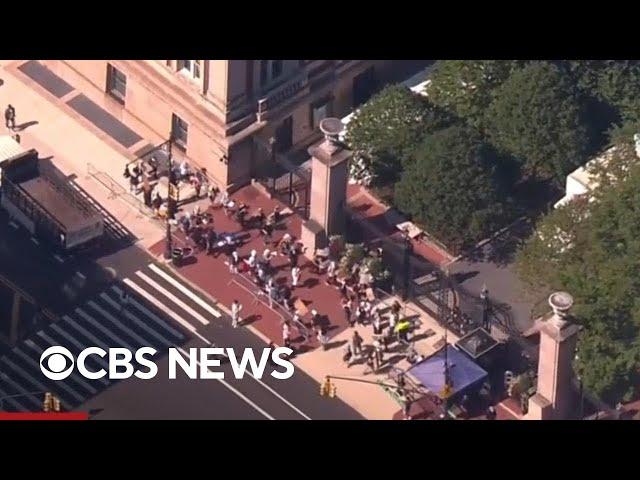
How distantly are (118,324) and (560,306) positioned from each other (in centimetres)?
2143

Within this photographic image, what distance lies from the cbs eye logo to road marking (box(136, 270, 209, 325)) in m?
5.84

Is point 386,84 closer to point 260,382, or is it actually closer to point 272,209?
point 272,209

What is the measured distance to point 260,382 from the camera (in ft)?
459

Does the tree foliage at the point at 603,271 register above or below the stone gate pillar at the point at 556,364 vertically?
above

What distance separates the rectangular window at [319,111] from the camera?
152 meters

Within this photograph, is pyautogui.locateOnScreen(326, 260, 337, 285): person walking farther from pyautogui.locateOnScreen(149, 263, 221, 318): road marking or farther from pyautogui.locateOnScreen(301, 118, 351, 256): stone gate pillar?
pyautogui.locateOnScreen(149, 263, 221, 318): road marking

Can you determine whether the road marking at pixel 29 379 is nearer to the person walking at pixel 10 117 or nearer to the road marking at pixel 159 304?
the road marking at pixel 159 304

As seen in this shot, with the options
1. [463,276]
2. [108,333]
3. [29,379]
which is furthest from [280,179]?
[29,379]

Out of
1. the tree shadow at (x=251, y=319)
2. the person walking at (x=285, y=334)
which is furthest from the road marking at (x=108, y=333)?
the person walking at (x=285, y=334)

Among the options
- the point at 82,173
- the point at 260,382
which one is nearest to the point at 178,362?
the point at 260,382

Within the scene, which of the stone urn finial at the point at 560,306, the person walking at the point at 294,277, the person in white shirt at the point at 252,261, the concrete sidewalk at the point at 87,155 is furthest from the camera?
the person in white shirt at the point at 252,261

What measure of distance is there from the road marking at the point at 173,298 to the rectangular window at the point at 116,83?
39.3 feet

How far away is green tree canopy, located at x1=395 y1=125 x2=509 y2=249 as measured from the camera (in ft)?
469

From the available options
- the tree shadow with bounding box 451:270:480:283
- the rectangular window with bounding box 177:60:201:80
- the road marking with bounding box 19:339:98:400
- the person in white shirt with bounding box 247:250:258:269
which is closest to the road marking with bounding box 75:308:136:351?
the road marking with bounding box 19:339:98:400
